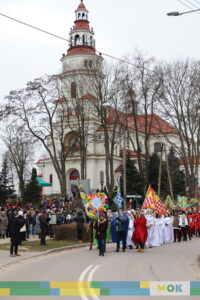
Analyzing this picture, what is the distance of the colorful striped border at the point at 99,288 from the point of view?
9.51 metres

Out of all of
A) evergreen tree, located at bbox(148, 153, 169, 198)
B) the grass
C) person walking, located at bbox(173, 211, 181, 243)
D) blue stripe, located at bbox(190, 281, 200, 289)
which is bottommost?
blue stripe, located at bbox(190, 281, 200, 289)

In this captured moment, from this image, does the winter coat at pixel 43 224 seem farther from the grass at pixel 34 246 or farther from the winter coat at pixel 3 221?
the winter coat at pixel 3 221

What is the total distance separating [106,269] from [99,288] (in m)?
3.33

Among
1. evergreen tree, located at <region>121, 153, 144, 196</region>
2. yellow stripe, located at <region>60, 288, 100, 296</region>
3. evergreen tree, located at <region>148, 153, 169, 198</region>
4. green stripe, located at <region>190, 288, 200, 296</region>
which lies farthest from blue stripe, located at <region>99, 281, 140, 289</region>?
evergreen tree, located at <region>148, 153, 169, 198</region>

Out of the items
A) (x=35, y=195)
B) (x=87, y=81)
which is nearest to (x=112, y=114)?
(x=87, y=81)

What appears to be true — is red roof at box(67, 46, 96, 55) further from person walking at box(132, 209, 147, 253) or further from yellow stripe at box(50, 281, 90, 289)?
yellow stripe at box(50, 281, 90, 289)

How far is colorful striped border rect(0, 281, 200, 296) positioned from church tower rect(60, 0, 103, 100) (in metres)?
18.6

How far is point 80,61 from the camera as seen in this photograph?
70.8 metres

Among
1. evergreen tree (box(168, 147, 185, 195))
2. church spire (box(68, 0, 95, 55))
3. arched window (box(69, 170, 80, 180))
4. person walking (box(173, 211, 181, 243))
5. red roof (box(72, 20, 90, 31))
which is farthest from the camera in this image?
red roof (box(72, 20, 90, 31))

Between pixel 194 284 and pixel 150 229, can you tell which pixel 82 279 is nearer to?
pixel 194 284

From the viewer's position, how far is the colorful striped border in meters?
9.51

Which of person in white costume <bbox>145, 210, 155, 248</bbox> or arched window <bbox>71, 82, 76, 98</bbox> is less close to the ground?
arched window <bbox>71, 82, 76, 98</bbox>

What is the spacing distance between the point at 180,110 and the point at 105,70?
880 cm

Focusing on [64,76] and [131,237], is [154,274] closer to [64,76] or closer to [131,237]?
[131,237]
